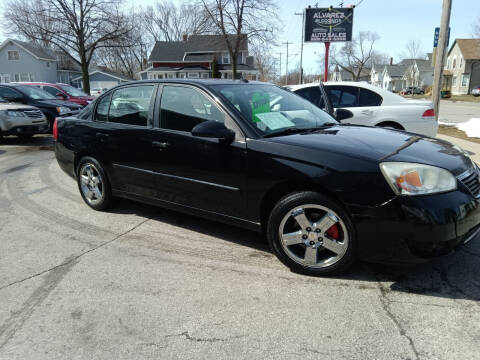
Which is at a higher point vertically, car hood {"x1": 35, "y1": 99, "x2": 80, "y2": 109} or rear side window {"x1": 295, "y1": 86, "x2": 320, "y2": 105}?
rear side window {"x1": 295, "y1": 86, "x2": 320, "y2": 105}

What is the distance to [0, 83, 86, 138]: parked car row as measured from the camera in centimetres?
1046

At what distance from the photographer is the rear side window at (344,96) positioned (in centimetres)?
748

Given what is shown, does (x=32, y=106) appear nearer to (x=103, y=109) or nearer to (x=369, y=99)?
(x=103, y=109)

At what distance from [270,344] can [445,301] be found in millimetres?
1369

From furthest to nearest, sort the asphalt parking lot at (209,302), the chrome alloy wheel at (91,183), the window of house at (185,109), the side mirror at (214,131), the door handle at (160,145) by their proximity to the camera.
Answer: the chrome alloy wheel at (91,183), the door handle at (160,145), the window of house at (185,109), the side mirror at (214,131), the asphalt parking lot at (209,302)

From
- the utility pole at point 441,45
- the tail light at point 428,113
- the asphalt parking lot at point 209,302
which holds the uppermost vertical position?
the utility pole at point 441,45

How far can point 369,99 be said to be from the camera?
24.3 feet

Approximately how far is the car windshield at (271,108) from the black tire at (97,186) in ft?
6.26

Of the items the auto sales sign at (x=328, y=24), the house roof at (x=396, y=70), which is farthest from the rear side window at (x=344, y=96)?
the house roof at (x=396, y=70)

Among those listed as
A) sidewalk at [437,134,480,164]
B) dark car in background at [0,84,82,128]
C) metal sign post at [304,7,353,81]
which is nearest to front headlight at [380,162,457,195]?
sidewalk at [437,134,480,164]

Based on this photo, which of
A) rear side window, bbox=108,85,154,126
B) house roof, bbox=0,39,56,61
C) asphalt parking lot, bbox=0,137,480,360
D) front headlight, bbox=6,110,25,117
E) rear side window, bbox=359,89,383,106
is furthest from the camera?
house roof, bbox=0,39,56,61

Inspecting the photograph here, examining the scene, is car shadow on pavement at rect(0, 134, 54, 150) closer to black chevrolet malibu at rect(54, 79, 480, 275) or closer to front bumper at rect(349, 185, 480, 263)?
black chevrolet malibu at rect(54, 79, 480, 275)

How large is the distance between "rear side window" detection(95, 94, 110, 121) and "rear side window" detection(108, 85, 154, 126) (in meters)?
0.08

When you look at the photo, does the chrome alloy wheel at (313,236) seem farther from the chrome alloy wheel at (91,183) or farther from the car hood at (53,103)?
the car hood at (53,103)
